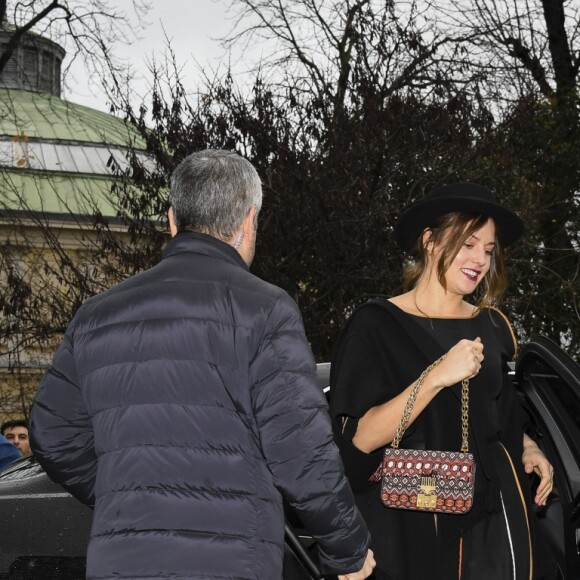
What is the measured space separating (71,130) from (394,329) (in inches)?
1207

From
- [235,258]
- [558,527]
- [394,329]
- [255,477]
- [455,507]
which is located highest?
[235,258]

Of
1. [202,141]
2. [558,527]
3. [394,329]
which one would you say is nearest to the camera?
[394,329]

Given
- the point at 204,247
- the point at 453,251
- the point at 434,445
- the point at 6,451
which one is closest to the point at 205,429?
the point at 204,247

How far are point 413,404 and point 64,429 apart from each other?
0.90 m

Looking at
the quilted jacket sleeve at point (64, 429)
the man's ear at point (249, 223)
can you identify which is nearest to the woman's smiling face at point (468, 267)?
the man's ear at point (249, 223)

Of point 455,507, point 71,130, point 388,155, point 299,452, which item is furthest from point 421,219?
point 71,130

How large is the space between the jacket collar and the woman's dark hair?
0.85m

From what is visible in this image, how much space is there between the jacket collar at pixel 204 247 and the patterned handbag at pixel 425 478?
0.71 metres

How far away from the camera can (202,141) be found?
12062 millimetres

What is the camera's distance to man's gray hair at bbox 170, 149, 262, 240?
2768 millimetres

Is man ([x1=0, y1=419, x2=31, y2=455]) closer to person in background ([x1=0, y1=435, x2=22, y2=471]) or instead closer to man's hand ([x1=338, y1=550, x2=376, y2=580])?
person in background ([x1=0, y1=435, x2=22, y2=471])

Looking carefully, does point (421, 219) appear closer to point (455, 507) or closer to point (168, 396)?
point (455, 507)

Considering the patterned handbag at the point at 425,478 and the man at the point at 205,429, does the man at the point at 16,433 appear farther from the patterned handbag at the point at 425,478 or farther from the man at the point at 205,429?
the man at the point at 205,429

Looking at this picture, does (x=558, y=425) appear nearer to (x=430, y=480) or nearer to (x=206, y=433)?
(x=430, y=480)
